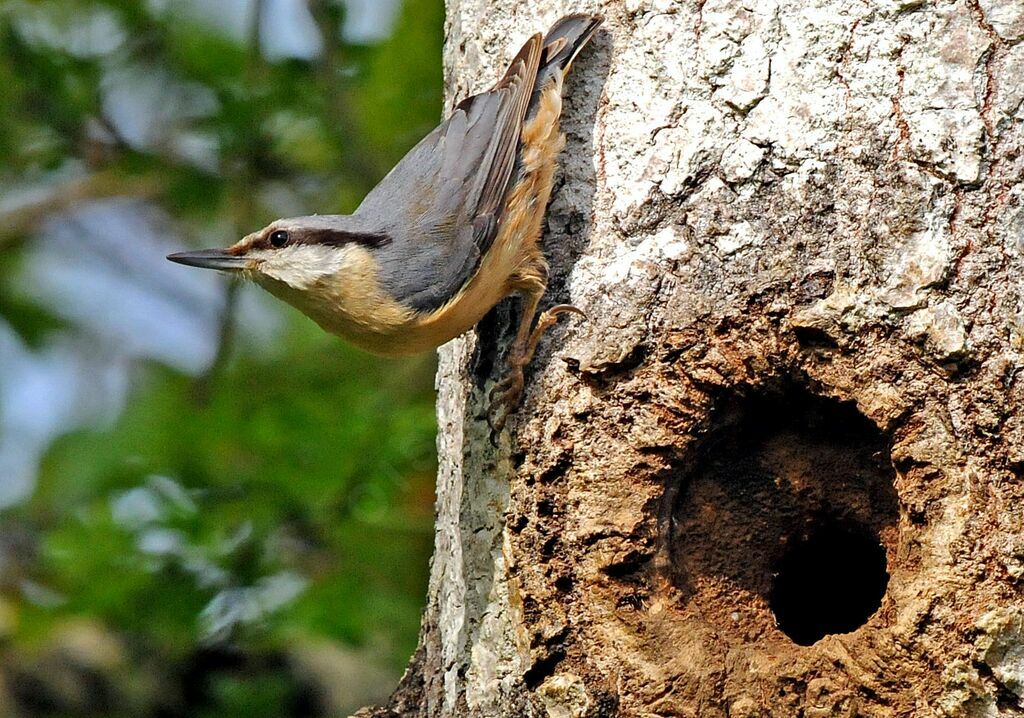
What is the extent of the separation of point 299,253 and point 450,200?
40 cm

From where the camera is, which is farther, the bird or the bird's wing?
the bird's wing

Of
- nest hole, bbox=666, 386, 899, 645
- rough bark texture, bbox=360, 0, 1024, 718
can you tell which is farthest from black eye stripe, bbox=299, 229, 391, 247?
nest hole, bbox=666, 386, 899, 645

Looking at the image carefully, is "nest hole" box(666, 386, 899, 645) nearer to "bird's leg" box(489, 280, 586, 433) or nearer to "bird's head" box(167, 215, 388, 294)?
"bird's leg" box(489, 280, 586, 433)

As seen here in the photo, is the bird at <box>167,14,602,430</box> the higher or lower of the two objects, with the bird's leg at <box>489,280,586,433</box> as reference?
higher

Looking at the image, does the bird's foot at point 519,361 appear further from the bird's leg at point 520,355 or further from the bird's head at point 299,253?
the bird's head at point 299,253

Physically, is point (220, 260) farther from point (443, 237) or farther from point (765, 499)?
point (765, 499)

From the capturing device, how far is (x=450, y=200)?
2969 millimetres

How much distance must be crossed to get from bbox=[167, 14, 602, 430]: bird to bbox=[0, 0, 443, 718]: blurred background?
112 cm

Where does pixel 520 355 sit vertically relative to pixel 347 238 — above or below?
below

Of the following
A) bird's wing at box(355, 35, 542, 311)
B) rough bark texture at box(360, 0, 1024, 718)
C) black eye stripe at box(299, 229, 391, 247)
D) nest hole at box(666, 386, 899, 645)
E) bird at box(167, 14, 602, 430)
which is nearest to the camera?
rough bark texture at box(360, 0, 1024, 718)

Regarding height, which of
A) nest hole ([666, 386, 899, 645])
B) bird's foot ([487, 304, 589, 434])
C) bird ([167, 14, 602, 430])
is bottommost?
nest hole ([666, 386, 899, 645])

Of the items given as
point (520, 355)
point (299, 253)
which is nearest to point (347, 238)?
point (299, 253)

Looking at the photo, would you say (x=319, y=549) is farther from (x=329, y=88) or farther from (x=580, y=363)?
(x=580, y=363)

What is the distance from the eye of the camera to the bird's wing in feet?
9.39
